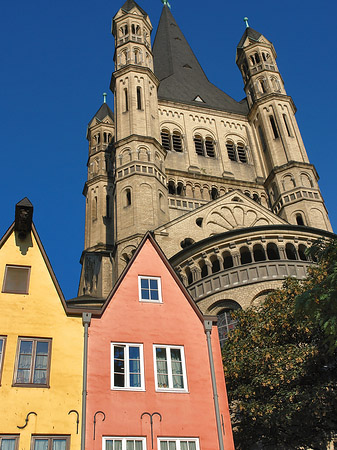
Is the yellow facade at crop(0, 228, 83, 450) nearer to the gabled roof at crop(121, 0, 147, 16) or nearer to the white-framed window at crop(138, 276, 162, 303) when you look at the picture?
the white-framed window at crop(138, 276, 162, 303)

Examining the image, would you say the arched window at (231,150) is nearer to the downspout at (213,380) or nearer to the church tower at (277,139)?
the church tower at (277,139)

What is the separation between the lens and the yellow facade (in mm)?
12180

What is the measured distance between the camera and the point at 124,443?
490 inches

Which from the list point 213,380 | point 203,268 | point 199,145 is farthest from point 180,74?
point 213,380

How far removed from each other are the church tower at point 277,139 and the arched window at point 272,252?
8.55 m

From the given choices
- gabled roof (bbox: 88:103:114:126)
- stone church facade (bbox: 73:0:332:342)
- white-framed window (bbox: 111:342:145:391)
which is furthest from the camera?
gabled roof (bbox: 88:103:114:126)

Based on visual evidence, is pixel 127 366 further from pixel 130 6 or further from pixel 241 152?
pixel 130 6

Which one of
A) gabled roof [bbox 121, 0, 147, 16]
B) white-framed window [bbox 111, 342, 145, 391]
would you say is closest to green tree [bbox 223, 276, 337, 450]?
A: white-framed window [bbox 111, 342, 145, 391]

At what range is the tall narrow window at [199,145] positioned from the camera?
47.7 meters

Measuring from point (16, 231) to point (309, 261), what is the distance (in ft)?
57.8

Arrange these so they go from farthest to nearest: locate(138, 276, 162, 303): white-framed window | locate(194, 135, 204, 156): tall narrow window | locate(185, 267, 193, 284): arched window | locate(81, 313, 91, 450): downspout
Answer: locate(194, 135, 204, 156): tall narrow window → locate(185, 267, 193, 284): arched window → locate(138, 276, 162, 303): white-framed window → locate(81, 313, 91, 450): downspout

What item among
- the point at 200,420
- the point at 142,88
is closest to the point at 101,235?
the point at 142,88

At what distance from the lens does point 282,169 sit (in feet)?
138

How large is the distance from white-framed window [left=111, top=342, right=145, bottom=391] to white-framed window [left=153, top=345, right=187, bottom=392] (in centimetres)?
42
